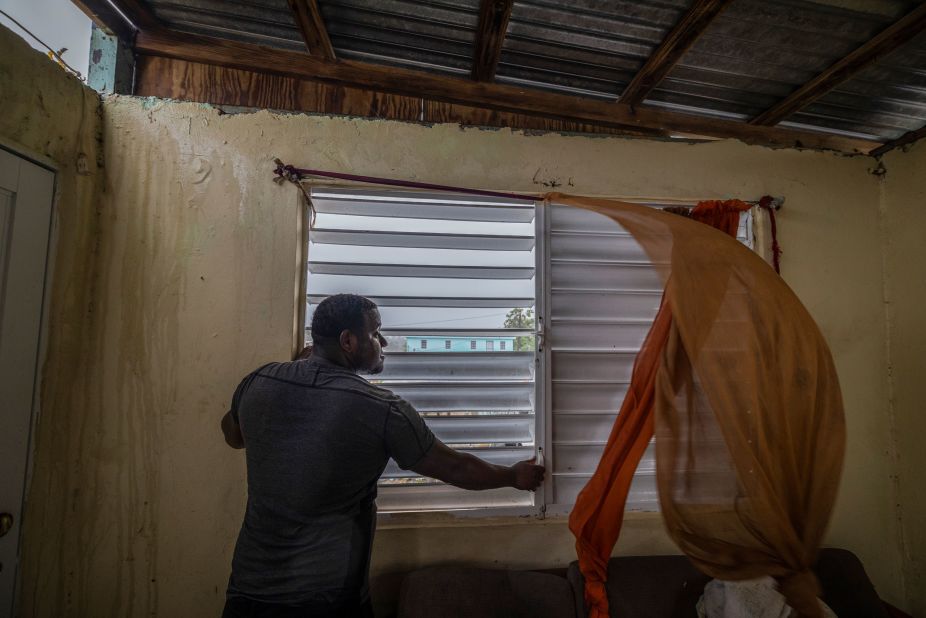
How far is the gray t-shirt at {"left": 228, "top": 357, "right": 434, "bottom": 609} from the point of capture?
118 cm

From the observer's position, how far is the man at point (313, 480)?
3.88 feet

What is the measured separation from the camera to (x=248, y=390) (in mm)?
1297

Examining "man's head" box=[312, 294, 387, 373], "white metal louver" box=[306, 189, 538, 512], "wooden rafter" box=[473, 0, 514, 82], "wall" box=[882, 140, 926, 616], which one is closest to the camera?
"man's head" box=[312, 294, 387, 373]

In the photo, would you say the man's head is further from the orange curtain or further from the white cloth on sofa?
the white cloth on sofa

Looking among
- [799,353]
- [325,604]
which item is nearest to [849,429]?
[799,353]

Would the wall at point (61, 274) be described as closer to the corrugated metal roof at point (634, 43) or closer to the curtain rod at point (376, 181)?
the corrugated metal roof at point (634, 43)

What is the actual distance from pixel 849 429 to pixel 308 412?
240 centimetres

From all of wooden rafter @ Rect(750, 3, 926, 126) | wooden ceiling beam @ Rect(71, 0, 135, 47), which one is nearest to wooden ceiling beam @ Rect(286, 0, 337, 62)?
wooden ceiling beam @ Rect(71, 0, 135, 47)

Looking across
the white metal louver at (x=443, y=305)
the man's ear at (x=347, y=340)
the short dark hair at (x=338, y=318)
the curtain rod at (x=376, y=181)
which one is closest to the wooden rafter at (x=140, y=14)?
the curtain rod at (x=376, y=181)

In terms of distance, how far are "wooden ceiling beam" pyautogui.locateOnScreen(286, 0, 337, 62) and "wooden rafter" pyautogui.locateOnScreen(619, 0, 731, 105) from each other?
1.34m

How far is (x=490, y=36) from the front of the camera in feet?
5.34

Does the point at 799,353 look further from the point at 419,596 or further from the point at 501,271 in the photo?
the point at 419,596

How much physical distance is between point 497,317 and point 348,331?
0.69m

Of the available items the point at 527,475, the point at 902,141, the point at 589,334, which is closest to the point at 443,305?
the point at 589,334
